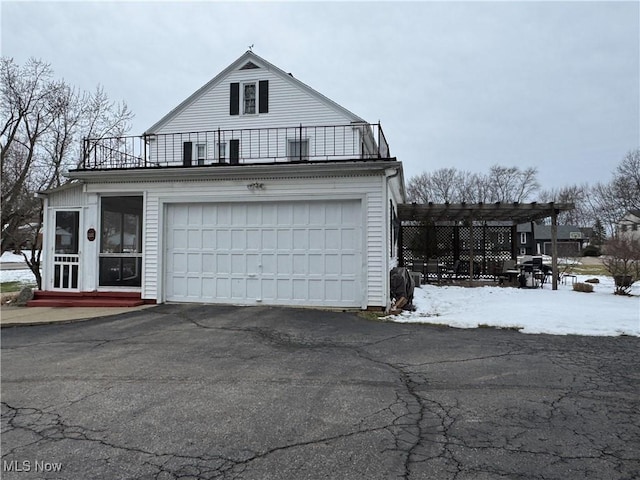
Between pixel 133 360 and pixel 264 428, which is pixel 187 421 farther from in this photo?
pixel 133 360

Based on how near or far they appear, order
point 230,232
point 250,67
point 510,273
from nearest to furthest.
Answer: point 230,232, point 510,273, point 250,67

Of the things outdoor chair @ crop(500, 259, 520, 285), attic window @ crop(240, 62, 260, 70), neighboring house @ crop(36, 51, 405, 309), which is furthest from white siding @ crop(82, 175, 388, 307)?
attic window @ crop(240, 62, 260, 70)

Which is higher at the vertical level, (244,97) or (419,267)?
(244,97)

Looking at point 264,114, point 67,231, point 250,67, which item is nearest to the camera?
point 67,231

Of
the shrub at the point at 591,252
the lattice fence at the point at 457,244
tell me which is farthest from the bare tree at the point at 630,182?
the lattice fence at the point at 457,244

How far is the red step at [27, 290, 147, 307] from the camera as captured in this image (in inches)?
398

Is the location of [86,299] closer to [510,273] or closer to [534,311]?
[534,311]

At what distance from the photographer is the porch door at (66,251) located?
1070cm

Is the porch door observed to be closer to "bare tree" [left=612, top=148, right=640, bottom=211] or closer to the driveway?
the driveway

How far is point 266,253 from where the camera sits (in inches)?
386

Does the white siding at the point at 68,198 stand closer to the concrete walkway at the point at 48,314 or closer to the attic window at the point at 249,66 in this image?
the concrete walkway at the point at 48,314

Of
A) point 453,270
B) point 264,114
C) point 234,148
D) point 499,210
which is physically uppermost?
point 264,114

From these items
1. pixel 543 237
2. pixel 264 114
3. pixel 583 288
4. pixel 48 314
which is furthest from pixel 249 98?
pixel 543 237

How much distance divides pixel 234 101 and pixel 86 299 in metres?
9.96
